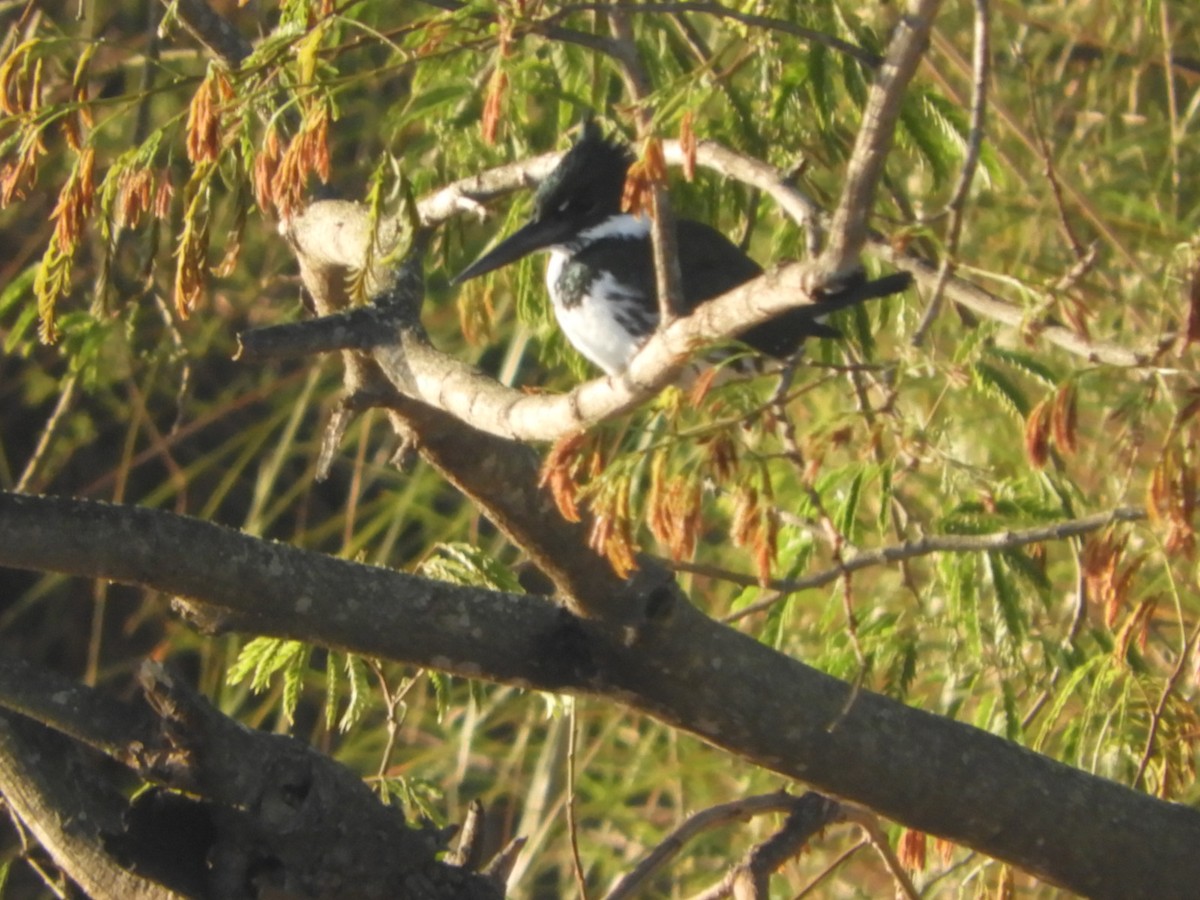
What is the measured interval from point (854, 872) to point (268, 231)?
6.33ft

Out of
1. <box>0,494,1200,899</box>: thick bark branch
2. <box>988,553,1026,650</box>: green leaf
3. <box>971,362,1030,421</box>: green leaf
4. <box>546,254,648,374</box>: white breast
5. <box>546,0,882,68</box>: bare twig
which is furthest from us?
<box>546,254,648,374</box>: white breast

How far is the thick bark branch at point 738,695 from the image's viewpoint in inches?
64.2

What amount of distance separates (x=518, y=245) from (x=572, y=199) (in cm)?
20

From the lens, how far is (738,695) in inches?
69.9

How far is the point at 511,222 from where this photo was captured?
8.21ft

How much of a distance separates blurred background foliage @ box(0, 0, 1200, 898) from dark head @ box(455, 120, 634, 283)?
2.2 inches

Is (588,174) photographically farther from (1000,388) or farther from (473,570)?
(1000,388)

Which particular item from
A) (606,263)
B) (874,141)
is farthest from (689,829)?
(606,263)

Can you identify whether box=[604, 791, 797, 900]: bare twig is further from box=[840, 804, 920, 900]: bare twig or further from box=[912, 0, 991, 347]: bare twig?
box=[912, 0, 991, 347]: bare twig

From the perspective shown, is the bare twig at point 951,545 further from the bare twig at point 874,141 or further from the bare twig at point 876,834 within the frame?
the bare twig at point 874,141

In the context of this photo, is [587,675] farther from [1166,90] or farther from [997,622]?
[1166,90]

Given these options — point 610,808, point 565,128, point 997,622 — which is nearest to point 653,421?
point 997,622

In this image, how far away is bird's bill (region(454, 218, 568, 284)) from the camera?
2344mm

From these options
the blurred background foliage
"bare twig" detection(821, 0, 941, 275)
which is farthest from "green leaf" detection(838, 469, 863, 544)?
"bare twig" detection(821, 0, 941, 275)
